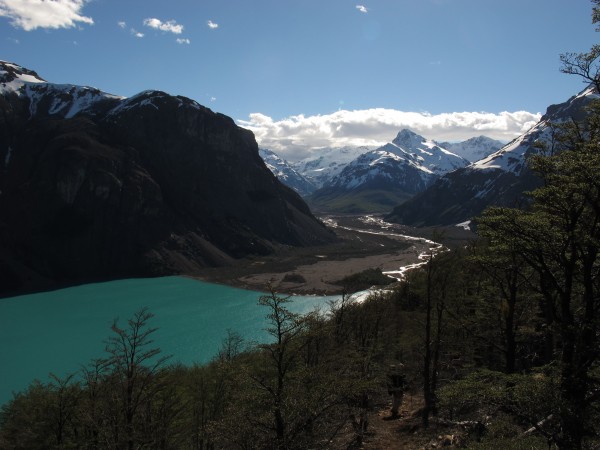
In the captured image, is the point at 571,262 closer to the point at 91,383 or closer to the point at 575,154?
the point at 575,154

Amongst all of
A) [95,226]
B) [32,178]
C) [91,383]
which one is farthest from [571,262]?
[32,178]

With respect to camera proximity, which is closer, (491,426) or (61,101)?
(491,426)

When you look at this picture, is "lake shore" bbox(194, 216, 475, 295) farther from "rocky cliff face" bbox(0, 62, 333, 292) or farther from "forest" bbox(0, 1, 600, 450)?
"forest" bbox(0, 1, 600, 450)

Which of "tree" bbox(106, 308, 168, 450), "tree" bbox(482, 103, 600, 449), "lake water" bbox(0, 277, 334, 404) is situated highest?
"tree" bbox(482, 103, 600, 449)

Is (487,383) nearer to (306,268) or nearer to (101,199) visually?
(306,268)

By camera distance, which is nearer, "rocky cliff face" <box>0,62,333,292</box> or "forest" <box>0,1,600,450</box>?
"forest" <box>0,1,600,450</box>

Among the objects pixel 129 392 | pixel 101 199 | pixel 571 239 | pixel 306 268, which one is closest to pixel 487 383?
pixel 571 239

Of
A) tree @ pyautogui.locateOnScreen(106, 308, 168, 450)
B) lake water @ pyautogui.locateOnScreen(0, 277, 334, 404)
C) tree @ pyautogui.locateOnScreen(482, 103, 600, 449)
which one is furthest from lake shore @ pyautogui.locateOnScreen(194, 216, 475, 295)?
tree @ pyautogui.locateOnScreen(482, 103, 600, 449)
